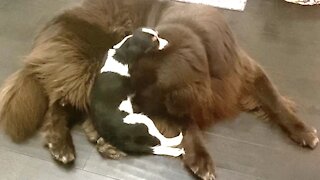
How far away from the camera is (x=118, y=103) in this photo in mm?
1841

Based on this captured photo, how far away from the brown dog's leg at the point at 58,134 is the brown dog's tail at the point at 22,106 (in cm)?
5

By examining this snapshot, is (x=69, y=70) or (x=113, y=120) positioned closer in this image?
(x=113, y=120)

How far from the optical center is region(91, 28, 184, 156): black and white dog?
183 centimetres

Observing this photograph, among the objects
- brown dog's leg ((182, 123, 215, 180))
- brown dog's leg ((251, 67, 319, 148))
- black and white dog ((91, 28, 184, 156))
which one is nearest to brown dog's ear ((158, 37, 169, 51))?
black and white dog ((91, 28, 184, 156))

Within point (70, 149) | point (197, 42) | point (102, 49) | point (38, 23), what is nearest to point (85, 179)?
point (70, 149)

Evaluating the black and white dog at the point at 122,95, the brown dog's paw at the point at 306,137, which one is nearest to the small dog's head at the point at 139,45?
the black and white dog at the point at 122,95

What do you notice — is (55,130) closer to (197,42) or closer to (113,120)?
(113,120)

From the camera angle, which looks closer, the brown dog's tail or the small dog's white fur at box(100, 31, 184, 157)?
the small dog's white fur at box(100, 31, 184, 157)

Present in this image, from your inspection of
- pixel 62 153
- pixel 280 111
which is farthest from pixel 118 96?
pixel 280 111

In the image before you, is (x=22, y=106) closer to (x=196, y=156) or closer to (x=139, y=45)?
(x=139, y=45)

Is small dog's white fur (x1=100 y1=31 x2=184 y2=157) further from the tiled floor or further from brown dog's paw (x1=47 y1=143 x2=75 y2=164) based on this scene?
brown dog's paw (x1=47 y1=143 x2=75 y2=164)

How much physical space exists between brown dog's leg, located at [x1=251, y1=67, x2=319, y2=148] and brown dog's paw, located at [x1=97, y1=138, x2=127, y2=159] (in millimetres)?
562

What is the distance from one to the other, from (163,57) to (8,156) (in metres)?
0.67

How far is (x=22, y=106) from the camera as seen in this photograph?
1.97 m
